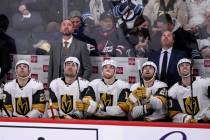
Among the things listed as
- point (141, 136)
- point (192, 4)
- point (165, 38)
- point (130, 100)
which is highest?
point (192, 4)

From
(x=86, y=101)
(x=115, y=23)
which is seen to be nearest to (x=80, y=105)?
(x=86, y=101)

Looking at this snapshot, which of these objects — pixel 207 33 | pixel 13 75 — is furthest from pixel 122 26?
pixel 13 75

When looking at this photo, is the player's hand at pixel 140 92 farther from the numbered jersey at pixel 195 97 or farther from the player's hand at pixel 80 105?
the player's hand at pixel 80 105

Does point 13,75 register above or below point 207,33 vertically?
below

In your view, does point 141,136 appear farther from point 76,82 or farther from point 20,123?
point 20,123

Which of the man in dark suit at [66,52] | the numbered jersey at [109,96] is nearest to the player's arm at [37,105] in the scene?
the man in dark suit at [66,52]

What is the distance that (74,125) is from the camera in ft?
12.5

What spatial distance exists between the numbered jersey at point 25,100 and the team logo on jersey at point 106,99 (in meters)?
0.46

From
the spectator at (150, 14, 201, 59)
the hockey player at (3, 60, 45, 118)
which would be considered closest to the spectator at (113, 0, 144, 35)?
the spectator at (150, 14, 201, 59)

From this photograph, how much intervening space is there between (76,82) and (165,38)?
0.74 meters

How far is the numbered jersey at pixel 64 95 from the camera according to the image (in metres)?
3.83

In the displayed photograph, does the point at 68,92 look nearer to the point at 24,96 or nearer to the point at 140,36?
the point at 24,96

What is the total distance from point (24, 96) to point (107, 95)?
0.64m

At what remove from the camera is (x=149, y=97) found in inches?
147
